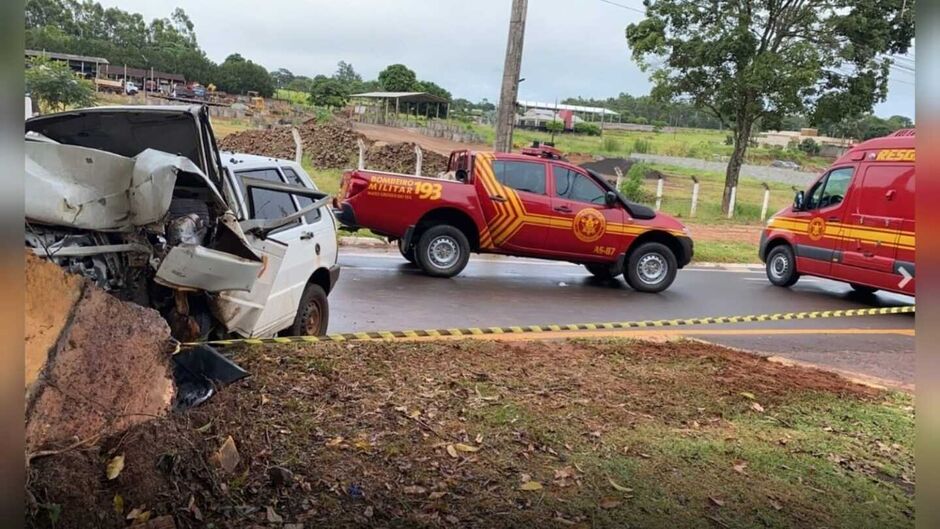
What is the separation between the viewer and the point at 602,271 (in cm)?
1216

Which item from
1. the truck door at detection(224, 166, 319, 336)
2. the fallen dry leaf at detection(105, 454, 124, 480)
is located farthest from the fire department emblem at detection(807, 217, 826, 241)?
the fallen dry leaf at detection(105, 454, 124, 480)

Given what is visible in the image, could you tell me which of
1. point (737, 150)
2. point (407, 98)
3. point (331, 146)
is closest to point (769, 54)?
point (737, 150)

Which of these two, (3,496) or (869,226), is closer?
(3,496)

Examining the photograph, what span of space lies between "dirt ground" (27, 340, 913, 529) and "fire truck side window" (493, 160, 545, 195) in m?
5.24

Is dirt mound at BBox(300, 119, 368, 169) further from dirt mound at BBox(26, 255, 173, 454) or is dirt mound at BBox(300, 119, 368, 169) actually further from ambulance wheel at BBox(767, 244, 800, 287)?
dirt mound at BBox(26, 255, 173, 454)

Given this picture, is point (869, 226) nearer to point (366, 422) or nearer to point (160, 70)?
point (366, 422)

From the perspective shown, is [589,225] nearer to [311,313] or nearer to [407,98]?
[311,313]

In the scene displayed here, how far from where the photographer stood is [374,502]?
3467 millimetres

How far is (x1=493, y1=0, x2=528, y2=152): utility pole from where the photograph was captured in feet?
48.8

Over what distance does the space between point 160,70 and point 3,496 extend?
73.5ft

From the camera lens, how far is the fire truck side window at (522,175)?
11.0m

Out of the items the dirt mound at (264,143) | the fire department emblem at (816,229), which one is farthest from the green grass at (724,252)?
the dirt mound at (264,143)

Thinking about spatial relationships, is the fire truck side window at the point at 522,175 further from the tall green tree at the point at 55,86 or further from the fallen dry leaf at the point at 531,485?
the tall green tree at the point at 55,86

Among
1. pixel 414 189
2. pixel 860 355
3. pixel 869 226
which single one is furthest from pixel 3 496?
pixel 869 226
